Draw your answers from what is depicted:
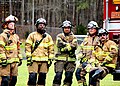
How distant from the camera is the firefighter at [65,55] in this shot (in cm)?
1018

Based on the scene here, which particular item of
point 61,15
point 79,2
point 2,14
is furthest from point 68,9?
point 2,14

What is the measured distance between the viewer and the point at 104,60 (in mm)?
9250

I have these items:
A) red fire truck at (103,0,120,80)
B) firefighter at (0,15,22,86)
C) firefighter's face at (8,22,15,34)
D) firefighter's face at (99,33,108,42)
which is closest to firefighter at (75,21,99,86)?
firefighter's face at (99,33,108,42)

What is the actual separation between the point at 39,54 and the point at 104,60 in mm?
1514

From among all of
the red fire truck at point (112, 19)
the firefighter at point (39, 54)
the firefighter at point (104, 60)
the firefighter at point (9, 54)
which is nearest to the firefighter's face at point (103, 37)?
the firefighter at point (104, 60)

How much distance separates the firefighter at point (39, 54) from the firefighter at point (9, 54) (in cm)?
30

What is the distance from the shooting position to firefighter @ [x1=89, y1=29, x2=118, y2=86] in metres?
9.00

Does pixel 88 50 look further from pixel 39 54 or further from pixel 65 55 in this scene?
pixel 39 54

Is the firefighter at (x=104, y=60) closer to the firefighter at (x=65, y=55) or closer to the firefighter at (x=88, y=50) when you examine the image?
the firefighter at (x=88, y=50)

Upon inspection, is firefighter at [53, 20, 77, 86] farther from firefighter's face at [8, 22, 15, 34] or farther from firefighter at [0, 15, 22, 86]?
firefighter's face at [8, 22, 15, 34]

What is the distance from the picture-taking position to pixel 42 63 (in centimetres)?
979

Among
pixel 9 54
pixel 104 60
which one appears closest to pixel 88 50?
pixel 104 60

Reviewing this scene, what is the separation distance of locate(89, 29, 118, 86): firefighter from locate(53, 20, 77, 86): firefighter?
98 cm

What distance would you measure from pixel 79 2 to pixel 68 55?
3860 cm
